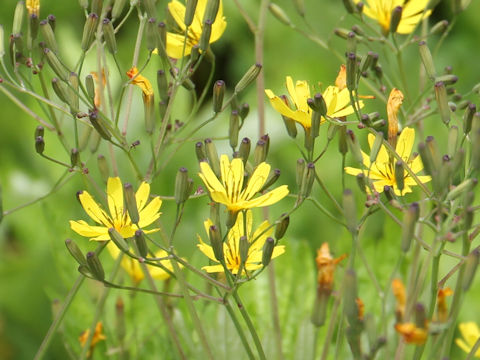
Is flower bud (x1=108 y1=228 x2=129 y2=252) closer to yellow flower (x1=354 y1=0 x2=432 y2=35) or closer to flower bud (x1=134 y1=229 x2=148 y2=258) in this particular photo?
flower bud (x1=134 y1=229 x2=148 y2=258)

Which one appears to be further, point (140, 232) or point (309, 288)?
point (309, 288)

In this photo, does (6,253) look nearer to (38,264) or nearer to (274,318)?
(38,264)

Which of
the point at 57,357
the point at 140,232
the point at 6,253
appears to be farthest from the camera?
the point at 6,253

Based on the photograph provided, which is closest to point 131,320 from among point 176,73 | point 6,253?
point 176,73

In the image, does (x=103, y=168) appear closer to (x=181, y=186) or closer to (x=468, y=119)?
(x=181, y=186)

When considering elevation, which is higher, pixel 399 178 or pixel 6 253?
pixel 399 178

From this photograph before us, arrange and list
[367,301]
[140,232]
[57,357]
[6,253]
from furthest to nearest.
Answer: [6,253], [57,357], [367,301], [140,232]

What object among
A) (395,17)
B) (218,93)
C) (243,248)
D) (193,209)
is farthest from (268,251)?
(193,209)
